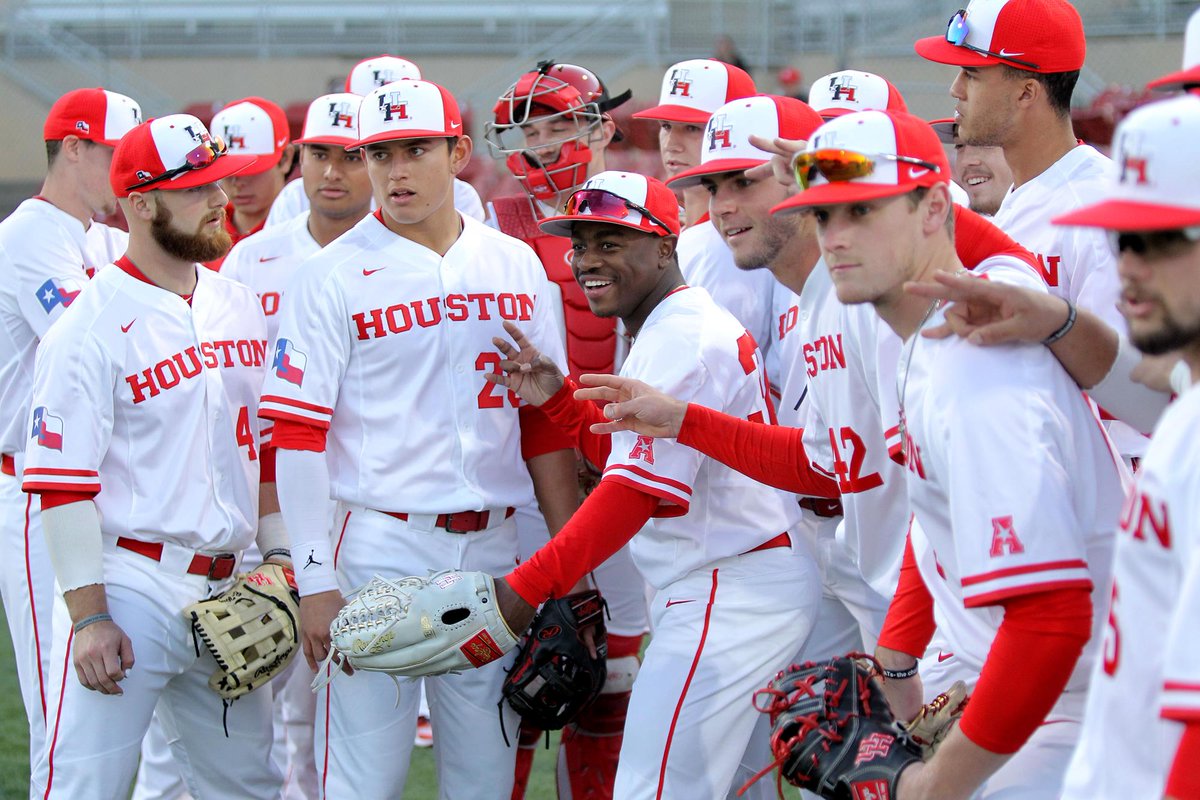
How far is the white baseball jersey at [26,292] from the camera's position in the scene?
5023mm

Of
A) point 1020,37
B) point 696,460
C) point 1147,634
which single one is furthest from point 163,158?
point 1147,634

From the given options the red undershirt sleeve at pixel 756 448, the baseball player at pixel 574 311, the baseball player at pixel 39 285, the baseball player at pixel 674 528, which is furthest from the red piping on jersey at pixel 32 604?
the red undershirt sleeve at pixel 756 448

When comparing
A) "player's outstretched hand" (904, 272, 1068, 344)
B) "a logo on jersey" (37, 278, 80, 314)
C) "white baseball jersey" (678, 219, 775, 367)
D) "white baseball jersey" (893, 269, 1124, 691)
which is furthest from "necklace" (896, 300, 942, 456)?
"a logo on jersey" (37, 278, 80, 314)

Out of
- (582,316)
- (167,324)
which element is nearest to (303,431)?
(167,324)

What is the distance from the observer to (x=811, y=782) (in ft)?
9.45

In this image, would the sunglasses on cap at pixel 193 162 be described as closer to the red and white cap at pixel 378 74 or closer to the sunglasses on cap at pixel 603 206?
the sunglasses on cap at pixel 603 206

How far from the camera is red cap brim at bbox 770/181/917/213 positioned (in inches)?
108

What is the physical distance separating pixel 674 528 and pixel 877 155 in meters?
1.49

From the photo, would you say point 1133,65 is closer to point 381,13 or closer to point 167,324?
point 381,13

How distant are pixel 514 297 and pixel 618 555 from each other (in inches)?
54.0

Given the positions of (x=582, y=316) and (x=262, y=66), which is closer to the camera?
(x=582, y=316)

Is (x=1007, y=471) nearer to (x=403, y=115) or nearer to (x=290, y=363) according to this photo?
(x=290, y=363)

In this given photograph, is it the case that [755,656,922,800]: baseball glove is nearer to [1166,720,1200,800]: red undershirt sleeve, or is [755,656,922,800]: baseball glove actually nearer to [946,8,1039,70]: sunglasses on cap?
[1166,720,1200,800]: red undershirt sleeve

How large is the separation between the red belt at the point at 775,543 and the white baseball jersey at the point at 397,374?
30.8 inches
